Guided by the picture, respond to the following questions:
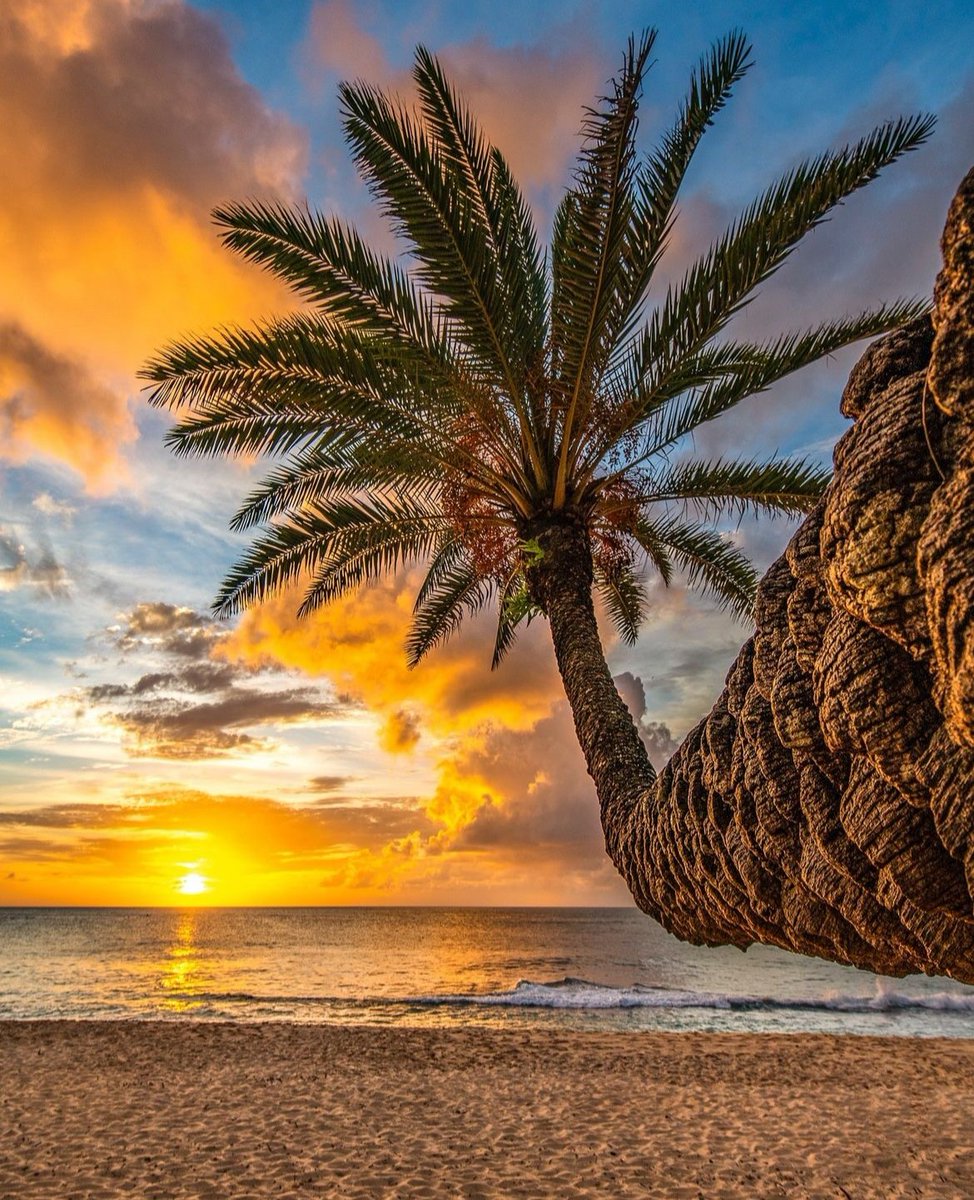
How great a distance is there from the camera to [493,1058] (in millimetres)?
15094

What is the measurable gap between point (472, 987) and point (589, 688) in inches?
1116

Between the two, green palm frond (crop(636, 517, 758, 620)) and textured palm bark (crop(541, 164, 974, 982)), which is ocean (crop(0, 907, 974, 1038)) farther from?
textured palm bark (crop(541, 164, 974, 982))

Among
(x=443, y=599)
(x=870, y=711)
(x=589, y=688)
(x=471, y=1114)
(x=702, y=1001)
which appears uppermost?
(x=443, y=599)

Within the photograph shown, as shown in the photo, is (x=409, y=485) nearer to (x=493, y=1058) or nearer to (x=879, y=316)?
(x=879, y=316)

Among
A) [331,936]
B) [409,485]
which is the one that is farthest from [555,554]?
[331,936]

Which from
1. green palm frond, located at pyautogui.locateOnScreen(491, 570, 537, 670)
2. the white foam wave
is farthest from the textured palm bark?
the white foam wave

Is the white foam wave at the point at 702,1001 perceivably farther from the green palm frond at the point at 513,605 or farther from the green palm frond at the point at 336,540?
the green palm frond at the point at 336,540

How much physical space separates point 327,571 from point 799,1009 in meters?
22.6

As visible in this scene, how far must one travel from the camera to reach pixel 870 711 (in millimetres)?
1521

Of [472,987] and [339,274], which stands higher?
[339,274]

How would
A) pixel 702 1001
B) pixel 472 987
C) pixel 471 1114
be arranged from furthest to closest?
pixel 472 987, pixel 702 1001, pixel 471 1114

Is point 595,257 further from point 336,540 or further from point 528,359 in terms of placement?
point 336,540

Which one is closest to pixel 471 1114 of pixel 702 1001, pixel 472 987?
pixel 702 1001

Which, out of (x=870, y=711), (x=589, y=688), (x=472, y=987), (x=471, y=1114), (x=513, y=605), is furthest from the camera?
(x=472, y=987)
